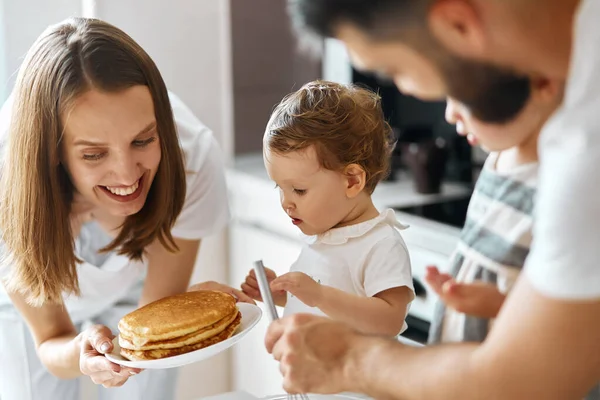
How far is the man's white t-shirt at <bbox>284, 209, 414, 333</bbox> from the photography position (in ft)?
3.87

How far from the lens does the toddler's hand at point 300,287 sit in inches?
42.4

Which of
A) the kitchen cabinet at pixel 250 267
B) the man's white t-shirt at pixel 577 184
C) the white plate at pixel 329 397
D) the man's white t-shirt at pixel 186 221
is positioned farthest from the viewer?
the kitchen cabinet at pixel 250 267

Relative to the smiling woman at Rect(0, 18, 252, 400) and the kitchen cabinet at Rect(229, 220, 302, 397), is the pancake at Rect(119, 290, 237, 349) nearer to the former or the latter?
the smiling woman at Rect(0, 18, 252, 400)

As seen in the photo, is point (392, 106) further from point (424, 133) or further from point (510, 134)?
point (510, 134)

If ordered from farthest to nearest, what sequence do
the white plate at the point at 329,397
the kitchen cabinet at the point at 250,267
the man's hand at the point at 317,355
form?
1. the kitchen cabinet at the point at 250,267
2. the white plate at the point at 329,397
3. the man's hand at the point at 317,355

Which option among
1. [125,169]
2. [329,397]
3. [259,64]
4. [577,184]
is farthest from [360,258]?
[259,64]

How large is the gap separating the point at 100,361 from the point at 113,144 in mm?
326

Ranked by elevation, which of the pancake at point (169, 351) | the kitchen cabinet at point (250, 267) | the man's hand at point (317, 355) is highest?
the man's hand at point (317, 355)

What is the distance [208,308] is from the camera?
3.82 feet

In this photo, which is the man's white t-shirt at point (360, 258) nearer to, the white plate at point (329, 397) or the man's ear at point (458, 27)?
the white plate at point (329, 397)

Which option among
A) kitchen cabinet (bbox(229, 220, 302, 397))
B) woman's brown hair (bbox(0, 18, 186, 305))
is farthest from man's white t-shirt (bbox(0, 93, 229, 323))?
kitchen cabinet (bbox(229, 220, 302, 397))

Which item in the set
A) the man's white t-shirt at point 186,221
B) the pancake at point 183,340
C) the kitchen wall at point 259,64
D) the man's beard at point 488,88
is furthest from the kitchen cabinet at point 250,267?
the man's beard at point 488,88

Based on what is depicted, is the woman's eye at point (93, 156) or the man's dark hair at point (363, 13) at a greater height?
the man's dark hair at point (363, 13)

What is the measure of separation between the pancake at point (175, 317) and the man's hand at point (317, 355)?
31 cm
